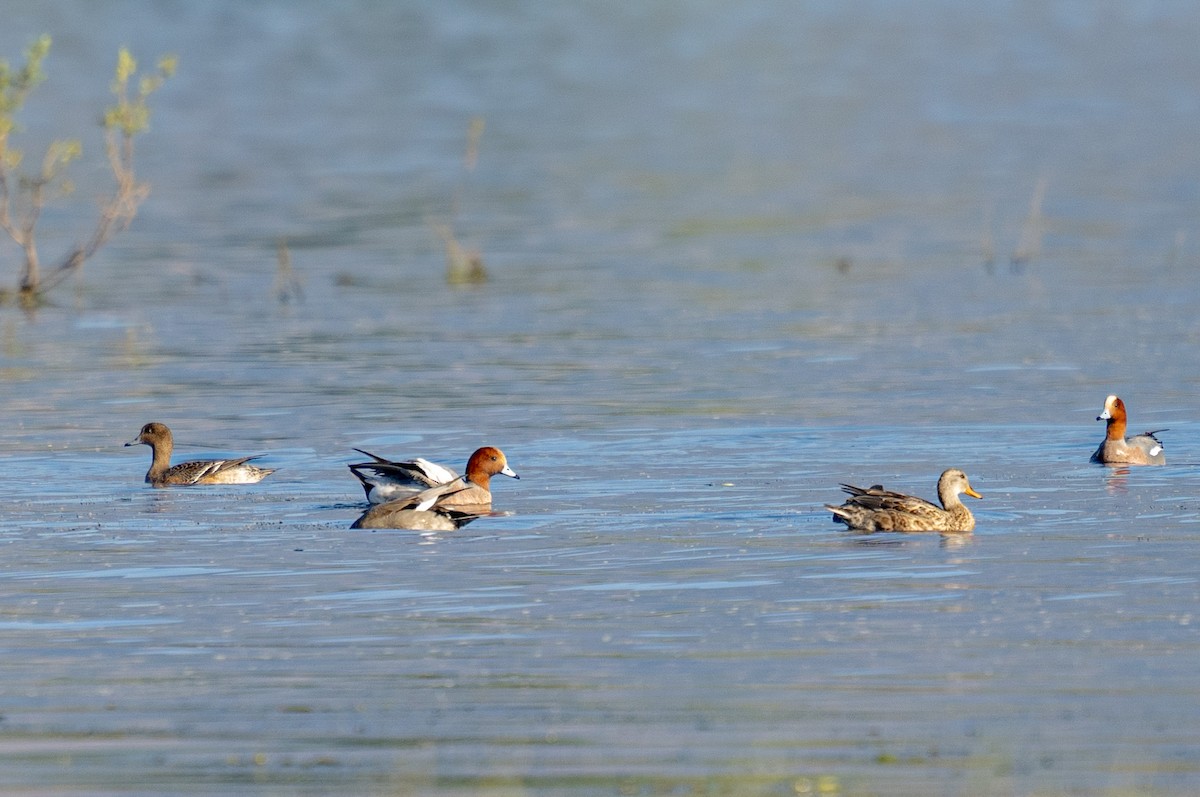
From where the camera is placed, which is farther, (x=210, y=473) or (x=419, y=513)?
(x=210, y=473)

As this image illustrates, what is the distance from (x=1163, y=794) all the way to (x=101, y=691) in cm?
484

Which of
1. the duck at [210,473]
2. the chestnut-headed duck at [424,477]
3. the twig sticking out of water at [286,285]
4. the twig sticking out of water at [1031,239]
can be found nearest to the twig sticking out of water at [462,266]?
the twig sticking out of water at [286,285]

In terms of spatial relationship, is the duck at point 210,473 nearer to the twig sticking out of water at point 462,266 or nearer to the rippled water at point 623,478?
the rippled water at point 623,478

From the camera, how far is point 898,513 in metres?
14.5

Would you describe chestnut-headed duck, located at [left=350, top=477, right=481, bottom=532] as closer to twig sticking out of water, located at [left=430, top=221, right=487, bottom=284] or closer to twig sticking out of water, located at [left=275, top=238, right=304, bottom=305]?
twig sticking out of water, located at [left=275, top=238, right=304, bottom=305]

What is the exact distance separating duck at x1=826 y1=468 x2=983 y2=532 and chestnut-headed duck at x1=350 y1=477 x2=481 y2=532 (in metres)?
2.59

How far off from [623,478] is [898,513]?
9.80ft

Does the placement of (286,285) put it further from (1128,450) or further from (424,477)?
(1128,450)

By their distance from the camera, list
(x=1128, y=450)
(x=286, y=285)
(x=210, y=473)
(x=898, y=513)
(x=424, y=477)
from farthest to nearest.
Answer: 1. (x=286, y=285)
2. (x=210, y=473)
3. (x=1128, y=450)
4. (x=424, y=477)
5. (x=898, y=513)

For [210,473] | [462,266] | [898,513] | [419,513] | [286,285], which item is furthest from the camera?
[462,266]

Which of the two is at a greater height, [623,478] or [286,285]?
[286,285]

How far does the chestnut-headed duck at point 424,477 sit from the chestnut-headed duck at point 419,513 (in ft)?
0.45

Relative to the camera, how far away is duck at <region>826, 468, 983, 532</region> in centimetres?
1433

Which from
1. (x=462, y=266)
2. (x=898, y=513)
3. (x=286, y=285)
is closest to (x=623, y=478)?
(x=898, y=513)
